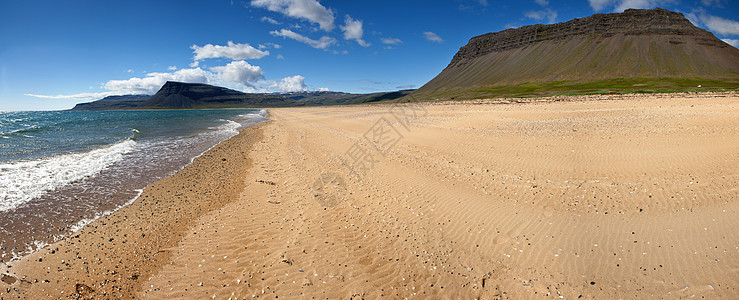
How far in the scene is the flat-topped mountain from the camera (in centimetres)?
11000

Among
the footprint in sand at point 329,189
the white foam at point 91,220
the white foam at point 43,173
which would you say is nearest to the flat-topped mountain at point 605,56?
the footprint in sand at point 329,189

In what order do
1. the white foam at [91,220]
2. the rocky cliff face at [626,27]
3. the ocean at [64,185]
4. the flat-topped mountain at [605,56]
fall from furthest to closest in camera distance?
the rocky cliff face at [626,27], the flat-topped mountain at [605,56], the white foam at [91,220], the ocean at [64,185]

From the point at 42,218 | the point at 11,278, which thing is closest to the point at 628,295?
the point at 11,278

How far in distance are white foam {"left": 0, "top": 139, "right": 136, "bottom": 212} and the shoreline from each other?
3.71m

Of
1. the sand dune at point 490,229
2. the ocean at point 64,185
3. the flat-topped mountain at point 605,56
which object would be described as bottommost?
the sand dune at point 490,229

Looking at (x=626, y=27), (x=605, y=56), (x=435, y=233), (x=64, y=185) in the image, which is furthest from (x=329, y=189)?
(x=626, y=27)

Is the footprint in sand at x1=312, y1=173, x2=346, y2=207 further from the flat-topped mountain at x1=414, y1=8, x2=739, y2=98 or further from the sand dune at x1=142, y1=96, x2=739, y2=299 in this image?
the flat-topped mountain at x1=414, y1=8, x2=739, y2=98

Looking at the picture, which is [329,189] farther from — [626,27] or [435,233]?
[626,27]

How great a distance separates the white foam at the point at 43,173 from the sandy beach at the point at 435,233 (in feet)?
12.3

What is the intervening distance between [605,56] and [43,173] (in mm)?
181665

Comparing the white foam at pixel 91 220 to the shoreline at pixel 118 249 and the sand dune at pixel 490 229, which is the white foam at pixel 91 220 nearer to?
the shoreline at pixel 118 249

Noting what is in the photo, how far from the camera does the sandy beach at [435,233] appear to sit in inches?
197

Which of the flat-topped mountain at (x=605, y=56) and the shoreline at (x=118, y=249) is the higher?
the flat-topped mountain at (x=605, y=56)

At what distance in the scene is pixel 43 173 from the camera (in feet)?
41.9
